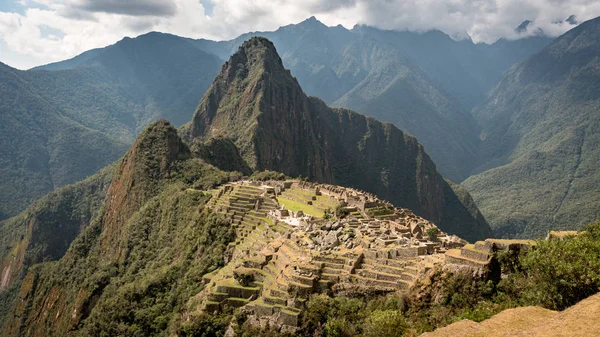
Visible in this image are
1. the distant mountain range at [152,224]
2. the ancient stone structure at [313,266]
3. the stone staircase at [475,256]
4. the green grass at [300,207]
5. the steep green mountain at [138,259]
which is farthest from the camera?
the green grass at [300,207]

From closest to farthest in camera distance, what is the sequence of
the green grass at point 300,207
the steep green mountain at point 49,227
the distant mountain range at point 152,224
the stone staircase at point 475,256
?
Result: the stone staircase at point 475,256, the distant mountain range at point 152,224, the green grass at point 300,207, the steep green mountain at point 49,227

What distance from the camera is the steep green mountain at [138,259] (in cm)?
4625

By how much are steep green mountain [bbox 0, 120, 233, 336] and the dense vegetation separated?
16.7 metres

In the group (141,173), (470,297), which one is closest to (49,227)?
(141,173)

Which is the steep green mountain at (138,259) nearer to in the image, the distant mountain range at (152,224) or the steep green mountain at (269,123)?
the distant mountain range at (152,224)

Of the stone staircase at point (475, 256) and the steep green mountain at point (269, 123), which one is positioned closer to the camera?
the stone staircase at point (475, 256)

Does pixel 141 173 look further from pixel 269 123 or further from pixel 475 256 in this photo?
pixel 475 256

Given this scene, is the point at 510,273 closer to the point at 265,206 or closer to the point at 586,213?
the point at 265,206

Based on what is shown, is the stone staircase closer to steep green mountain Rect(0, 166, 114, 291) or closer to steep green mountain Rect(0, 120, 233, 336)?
steep green mountain Rect(0, 120, 233, 336)

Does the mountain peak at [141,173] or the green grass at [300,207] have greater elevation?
the mountain peak at [141,173]

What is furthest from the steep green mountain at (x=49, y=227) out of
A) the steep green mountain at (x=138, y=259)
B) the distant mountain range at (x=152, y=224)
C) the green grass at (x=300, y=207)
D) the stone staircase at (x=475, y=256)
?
the stone staircase at (x=475, y=256)

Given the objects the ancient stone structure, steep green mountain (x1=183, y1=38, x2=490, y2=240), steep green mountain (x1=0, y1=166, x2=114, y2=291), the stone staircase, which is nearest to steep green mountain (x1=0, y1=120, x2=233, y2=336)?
steep green mountain (x1=0, y1=166, x2=114, y2=291)

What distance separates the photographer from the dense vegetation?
67.5ft

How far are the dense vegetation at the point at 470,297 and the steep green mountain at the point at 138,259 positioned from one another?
16749 millimetres
